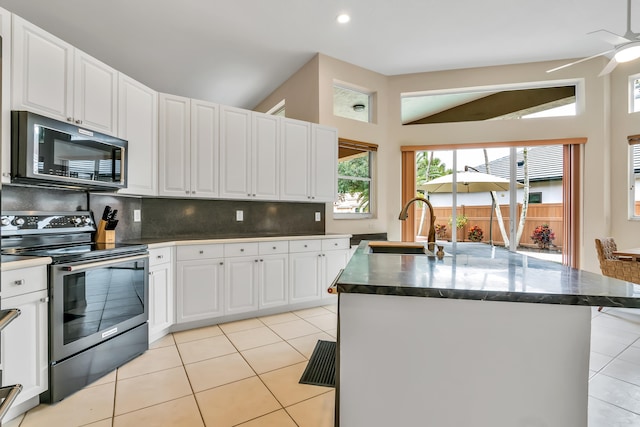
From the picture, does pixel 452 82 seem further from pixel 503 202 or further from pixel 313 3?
pixel 313 3

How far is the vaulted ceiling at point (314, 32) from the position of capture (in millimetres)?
3123

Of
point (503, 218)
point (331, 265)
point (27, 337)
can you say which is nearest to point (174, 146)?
point (27, 337)

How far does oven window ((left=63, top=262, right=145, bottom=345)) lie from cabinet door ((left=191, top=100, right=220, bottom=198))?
1.07m

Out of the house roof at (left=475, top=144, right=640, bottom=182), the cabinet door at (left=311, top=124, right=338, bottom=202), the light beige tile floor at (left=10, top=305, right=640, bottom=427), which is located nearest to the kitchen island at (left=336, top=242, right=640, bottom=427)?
the light beige tile floor at (left=10, top=305, right=640, bottom=427)

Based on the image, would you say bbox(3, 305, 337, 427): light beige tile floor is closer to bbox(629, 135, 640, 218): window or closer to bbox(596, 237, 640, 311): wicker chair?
bbox(596, 237, 640, 311): wicker chair

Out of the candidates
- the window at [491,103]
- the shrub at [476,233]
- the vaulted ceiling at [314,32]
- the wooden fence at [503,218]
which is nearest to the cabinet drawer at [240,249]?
the vaulted ceiling at [314,32]

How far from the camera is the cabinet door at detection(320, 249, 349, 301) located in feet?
12.1

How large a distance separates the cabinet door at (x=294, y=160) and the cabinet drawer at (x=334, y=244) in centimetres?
62

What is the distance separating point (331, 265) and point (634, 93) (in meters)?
4.86

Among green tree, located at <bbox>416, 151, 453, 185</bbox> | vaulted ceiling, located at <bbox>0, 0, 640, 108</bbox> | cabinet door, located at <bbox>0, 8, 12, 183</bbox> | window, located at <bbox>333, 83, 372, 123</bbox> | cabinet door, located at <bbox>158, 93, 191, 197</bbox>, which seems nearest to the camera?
cabinet door, located at <bbox>0, 8, 12, 183</bbox>

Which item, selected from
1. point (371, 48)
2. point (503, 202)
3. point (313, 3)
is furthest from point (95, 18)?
point (503, 202)

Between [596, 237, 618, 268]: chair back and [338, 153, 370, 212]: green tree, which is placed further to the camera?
[338, 153, 370, 212]: green tree

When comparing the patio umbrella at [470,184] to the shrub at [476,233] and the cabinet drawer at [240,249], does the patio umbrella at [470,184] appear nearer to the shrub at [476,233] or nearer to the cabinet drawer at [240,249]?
the shrub at [476,233]

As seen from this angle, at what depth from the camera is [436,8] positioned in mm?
3195
